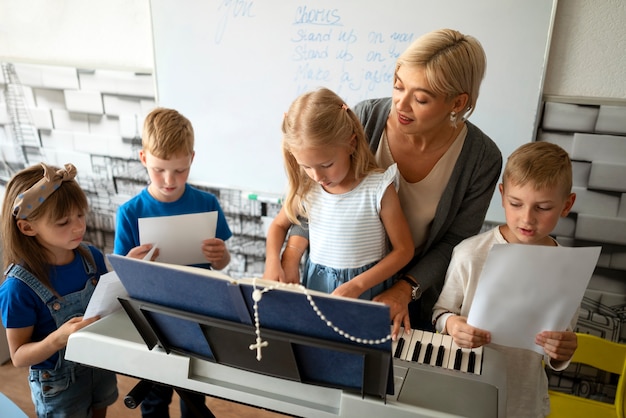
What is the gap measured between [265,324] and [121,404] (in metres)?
1.61

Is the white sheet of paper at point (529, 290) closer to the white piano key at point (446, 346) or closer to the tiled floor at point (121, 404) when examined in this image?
the white piano key at point (446, 346)

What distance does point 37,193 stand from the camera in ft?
4.29

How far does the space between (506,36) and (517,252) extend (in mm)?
1190

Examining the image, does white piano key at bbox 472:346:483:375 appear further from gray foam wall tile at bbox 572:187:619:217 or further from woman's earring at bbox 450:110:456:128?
A: gray foam wall tile at bbox 572:187:619:217

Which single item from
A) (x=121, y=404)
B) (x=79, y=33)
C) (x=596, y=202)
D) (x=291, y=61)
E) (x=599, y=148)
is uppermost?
(x=79, y=33)

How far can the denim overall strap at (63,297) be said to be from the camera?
131 cm

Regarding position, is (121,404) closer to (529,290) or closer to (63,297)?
(63,297)

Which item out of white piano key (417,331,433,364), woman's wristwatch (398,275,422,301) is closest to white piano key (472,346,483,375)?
white piano key (417,331,433,364)

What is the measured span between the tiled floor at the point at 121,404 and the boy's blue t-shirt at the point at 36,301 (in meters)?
0.83

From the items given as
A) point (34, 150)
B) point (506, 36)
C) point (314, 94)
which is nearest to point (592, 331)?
point (506, 36)

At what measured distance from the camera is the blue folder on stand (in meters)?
0.81

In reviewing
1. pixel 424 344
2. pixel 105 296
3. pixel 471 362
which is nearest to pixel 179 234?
pixel 105 296

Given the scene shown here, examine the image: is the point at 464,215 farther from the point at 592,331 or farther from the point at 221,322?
the point at 592,331

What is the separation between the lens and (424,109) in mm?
1199
